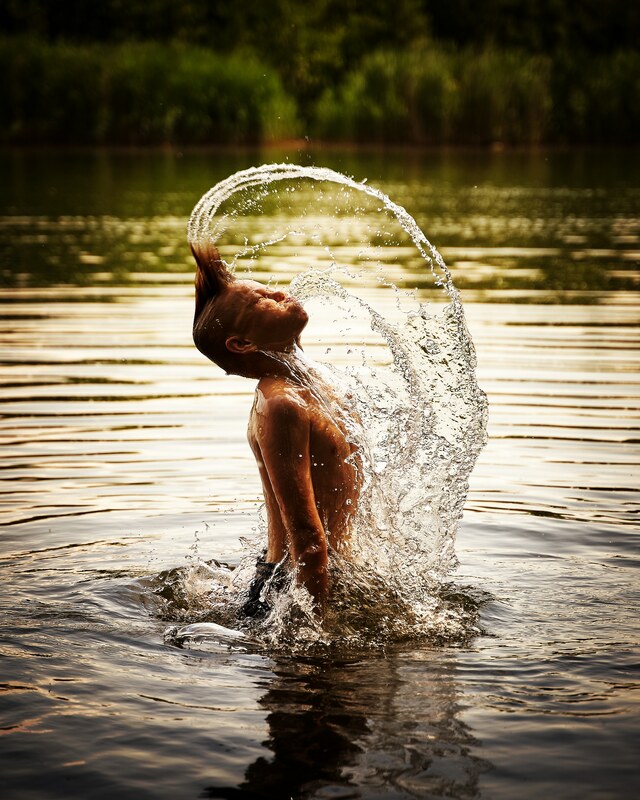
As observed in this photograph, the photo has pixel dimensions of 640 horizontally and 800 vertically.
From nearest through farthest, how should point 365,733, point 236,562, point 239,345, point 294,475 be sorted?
point 365,733 < point 294,475 < point 239,345 < point 236,562

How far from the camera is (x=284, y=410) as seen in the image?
17.3 feet

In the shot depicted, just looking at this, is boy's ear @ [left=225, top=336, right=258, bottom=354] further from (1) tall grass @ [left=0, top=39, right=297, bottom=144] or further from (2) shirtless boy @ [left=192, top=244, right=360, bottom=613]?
(1) tall grass @ [left=0, top=39, right=297, bottom=144]

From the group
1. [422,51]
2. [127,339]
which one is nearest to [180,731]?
[127,339]

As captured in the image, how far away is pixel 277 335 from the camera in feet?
17.7

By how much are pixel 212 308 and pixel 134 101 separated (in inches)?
1439

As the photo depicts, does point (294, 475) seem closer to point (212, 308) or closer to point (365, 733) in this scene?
point (212, 308)

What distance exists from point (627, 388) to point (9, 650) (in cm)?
630

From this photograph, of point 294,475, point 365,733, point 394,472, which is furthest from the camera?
point 394,472

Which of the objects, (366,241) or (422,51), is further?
(422,51)

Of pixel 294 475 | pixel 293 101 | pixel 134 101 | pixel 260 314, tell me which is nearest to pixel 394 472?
pixel 294 475

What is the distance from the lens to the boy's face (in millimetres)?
5355

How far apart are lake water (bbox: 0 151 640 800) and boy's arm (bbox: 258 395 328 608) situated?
18.6 inches

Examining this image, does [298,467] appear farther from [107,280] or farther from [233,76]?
[233,76]

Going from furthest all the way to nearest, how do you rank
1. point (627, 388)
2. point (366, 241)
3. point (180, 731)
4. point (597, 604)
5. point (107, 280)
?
point (366, 241), point (107, 280), point (627, 388), point (597, 604), point (180, 731)
